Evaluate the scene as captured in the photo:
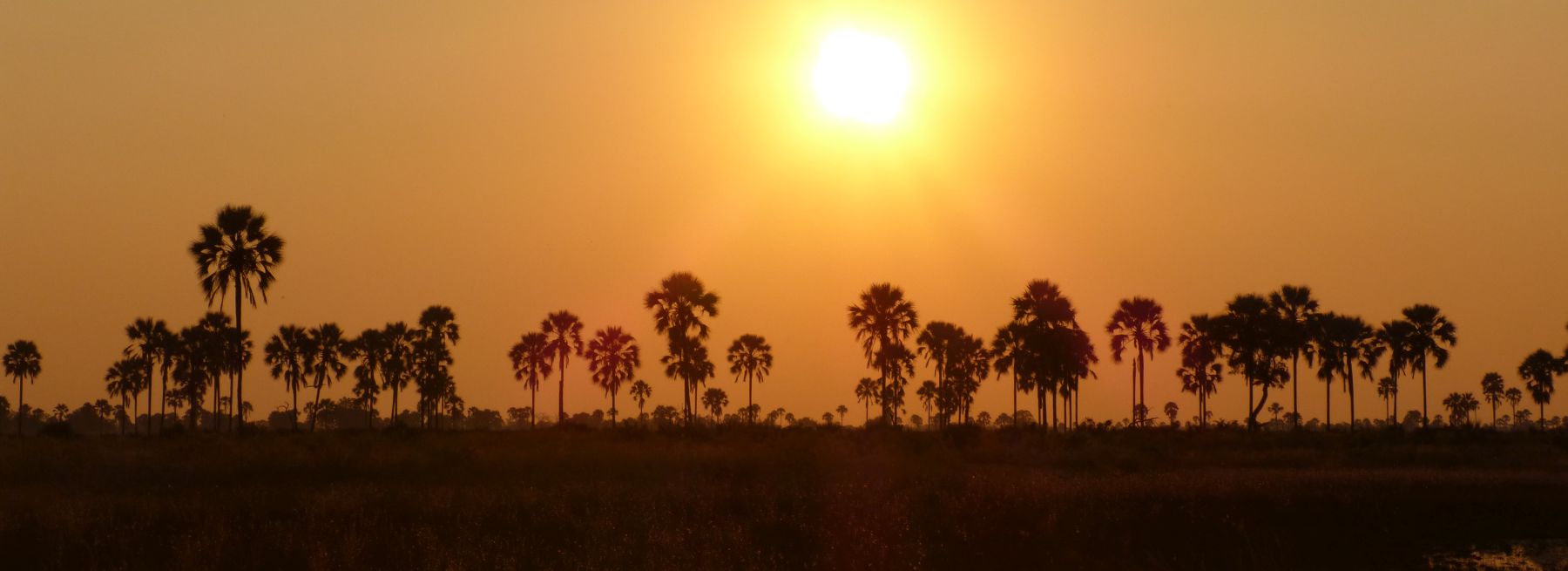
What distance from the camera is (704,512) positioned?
28938 millimetres

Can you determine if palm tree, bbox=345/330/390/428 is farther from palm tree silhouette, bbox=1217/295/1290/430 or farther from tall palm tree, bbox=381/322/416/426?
palm tree silhouette, bbox=1217/295/1290/430

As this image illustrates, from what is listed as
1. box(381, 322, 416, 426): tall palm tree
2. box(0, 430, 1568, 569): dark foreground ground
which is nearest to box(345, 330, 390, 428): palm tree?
box(381, 322, 416, 426): tall palm tree

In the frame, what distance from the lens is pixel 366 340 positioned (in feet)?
378

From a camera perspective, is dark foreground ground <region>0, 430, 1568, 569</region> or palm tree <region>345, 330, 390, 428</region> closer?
dark foreground ground <region>0, 430, 1568, 569</region>

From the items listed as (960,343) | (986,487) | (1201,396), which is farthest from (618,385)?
(986,487)

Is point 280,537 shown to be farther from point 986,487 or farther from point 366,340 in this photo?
point 366,340

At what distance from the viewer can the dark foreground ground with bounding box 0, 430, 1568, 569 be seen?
24625 millimetres

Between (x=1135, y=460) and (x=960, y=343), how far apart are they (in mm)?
68766

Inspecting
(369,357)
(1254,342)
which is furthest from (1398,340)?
(369,357)

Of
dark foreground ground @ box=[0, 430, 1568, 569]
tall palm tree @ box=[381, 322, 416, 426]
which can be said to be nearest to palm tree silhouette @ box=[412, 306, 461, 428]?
tall palm tree @ box=[381, 322, 416, 426]

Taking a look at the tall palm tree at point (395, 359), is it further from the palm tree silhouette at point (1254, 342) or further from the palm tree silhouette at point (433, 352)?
the palm tree silhouette at point (1254, 342)

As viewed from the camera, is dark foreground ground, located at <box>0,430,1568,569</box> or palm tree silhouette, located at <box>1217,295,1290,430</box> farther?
palm tree silhouette, located at <box>1217,295,1290,430</box>

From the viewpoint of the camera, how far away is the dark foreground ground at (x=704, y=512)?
24.6 m

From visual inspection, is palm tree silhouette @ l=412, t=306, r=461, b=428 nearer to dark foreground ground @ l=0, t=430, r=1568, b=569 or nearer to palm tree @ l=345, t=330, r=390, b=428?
palm tree @ l=345, t=330, r=390, b=428
